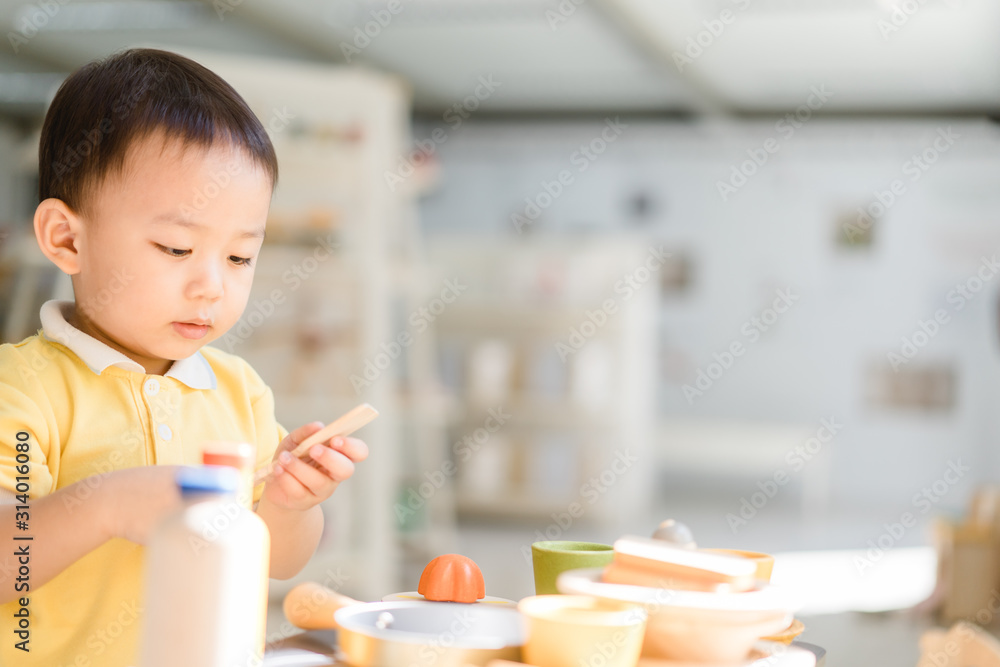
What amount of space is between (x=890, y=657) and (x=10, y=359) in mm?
2806

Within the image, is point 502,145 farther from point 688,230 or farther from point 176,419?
point 176,419

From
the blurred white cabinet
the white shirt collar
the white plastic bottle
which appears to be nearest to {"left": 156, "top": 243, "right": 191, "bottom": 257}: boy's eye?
the white shirt collar

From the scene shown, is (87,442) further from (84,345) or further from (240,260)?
(240,260)

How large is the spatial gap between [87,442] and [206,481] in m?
0.27

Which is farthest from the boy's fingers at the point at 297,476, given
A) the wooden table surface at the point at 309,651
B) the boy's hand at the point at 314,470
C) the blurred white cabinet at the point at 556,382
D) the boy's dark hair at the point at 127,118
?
the blurred white cabinet at the point at 556,382

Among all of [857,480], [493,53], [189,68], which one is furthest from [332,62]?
[189,68]

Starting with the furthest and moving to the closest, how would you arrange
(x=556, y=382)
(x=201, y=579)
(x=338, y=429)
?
(x=556, y=382)
(x=338, y=429)
(x=201, y=579)

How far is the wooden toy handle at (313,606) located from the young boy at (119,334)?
0.06 meters

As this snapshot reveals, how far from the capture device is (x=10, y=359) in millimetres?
697

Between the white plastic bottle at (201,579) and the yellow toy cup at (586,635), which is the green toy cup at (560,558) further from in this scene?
the white plastic bottle at (201,579)

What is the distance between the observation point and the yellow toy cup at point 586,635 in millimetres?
547

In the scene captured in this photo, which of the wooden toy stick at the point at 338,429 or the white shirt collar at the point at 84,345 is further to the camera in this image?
the white shirt collar at the point at 84,345

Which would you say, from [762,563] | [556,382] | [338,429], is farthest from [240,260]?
[556,382]

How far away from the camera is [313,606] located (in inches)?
27.6
